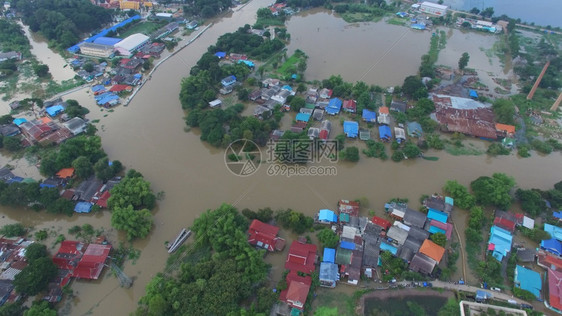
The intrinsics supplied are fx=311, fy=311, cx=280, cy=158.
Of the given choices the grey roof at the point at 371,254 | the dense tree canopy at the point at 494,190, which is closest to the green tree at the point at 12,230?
the grey roof at the point at 371,254

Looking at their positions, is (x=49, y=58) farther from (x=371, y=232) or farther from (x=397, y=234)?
(x=397, y=234)

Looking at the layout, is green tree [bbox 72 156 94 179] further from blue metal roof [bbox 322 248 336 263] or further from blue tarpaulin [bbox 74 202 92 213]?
blue metal roof [bbox 322 248 336 263]

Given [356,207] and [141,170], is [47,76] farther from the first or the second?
[356,207]

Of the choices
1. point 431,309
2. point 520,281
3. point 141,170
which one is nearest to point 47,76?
point 141,170

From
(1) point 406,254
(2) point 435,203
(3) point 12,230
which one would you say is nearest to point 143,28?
(3) point 12,230

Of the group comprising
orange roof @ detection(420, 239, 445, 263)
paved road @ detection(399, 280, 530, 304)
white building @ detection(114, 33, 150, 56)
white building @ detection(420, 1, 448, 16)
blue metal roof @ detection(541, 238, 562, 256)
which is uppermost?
white building @ detection(420, 1, 448, 16)

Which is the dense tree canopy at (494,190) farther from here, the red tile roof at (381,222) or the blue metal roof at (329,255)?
the blue metal roof at (329,255)

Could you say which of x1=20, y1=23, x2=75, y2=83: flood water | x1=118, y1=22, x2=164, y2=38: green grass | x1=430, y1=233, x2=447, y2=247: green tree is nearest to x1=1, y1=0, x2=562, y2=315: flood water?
x1=430, y1=233, x2=447, y2=247: green tree
